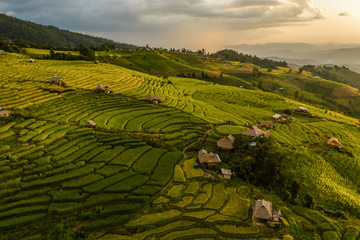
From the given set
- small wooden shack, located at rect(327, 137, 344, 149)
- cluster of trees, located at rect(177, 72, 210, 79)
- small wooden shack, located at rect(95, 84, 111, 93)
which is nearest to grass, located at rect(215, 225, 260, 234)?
small wooden shack, located at rect(327, 137, 344, 149)

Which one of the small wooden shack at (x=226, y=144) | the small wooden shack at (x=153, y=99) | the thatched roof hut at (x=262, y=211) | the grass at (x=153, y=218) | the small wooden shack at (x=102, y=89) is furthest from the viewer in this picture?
the small wooden shack at (x=153, y=99)

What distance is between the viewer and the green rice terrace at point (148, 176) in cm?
2247

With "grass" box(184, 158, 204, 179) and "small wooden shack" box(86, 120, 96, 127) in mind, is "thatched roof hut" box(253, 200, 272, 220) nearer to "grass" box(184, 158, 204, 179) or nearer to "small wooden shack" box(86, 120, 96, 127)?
"grass" box(184, 158, 204, 179)

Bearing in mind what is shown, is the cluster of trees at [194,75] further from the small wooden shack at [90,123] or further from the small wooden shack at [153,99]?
the small wooden shack at [90,123]

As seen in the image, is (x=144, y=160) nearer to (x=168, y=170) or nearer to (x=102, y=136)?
(x=168, y=170)

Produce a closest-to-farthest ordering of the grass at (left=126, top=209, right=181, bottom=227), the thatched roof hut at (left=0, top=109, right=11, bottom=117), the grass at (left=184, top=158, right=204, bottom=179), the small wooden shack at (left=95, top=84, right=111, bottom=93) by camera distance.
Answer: the grass at (left=126, top=209, right=181, bottom=227) → the grass at (left=184, top=158, right=204, bottom=179) → the thatched roof hut at (left=0, top=109, right=11, bottom=117) → the small wooden shack at (left=95, top=84, right=111, bottom=93)

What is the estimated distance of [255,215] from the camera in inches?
936

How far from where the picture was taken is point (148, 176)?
3094 centimetres

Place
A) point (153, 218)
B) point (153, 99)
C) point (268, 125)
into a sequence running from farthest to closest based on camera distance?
point (153, 99)
point (268, 125)
point (153, 218)

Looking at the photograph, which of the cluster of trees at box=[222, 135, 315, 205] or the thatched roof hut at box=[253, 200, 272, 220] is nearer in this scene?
the thatched roof hut at box=[253, 200, 272, 220]

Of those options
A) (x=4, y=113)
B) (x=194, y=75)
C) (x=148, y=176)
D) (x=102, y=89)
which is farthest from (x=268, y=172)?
(x=194, y=75)

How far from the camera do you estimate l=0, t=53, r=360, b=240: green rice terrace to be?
22.5m

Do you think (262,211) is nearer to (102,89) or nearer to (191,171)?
(191,171)

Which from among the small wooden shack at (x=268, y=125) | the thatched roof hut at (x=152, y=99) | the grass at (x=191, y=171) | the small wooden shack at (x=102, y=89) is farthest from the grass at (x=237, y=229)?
the small wooden shack at (x=102, y=89)
